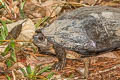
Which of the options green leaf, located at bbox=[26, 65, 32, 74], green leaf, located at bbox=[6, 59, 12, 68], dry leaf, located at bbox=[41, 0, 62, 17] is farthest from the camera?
dry leaf, located at bbox=[41, 0, 62, 17]

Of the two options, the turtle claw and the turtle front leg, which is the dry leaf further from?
the turtle claw

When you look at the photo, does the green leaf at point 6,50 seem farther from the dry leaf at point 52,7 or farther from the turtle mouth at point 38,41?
the dry leaf at point 52,7

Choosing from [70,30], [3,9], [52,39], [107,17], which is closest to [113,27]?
[107,17]

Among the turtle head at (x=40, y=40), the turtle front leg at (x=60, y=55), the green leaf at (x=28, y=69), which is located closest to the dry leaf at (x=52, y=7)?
the turtle head at (x=40, y=40)

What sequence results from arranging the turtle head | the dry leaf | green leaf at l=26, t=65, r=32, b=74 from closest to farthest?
green leaf at l=26, t=65, r=32, b=74 → the turtle head → the dry leaf

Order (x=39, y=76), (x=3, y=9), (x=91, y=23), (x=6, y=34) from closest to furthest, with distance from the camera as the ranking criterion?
(x=39, y=76) < (x=91, y=23) < (x=6, y=34) < (x=3, y=9)

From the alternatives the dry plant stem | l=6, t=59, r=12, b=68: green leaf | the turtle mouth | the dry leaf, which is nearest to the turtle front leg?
the turtle mouth

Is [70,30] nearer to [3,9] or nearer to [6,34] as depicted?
[6,34]
